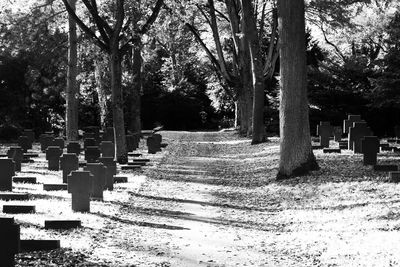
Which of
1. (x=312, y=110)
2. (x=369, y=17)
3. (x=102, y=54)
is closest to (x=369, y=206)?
(x=102, y=54)

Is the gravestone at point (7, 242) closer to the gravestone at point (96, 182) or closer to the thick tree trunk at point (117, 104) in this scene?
the gravestone at point (96, 182)

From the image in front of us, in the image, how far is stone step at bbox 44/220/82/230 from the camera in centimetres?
1094

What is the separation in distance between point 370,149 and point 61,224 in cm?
1073

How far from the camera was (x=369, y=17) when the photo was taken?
50219mm

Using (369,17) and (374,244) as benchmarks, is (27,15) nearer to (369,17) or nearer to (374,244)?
(374,244)

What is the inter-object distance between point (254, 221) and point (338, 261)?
4.17 metres

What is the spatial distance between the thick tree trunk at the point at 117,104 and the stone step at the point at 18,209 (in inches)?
430

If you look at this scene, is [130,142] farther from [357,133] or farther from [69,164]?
[69,164]

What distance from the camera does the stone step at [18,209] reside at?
12.4 meters

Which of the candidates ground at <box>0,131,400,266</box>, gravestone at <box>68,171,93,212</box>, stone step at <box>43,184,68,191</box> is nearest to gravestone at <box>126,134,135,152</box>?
ground at <box>0,131,400,266</box>

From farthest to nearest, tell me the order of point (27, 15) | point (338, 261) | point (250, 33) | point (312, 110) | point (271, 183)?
point (312, 110) → point (250, 33) → point (27, 15) → point (271, 183) → point (338, 261)

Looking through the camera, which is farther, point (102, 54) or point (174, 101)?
point (174, 101)

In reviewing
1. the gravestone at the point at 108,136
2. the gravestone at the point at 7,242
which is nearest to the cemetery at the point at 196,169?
the gravestone at the point at 7,242

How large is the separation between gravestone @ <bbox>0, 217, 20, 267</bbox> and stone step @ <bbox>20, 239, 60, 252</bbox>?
51.6 inches
